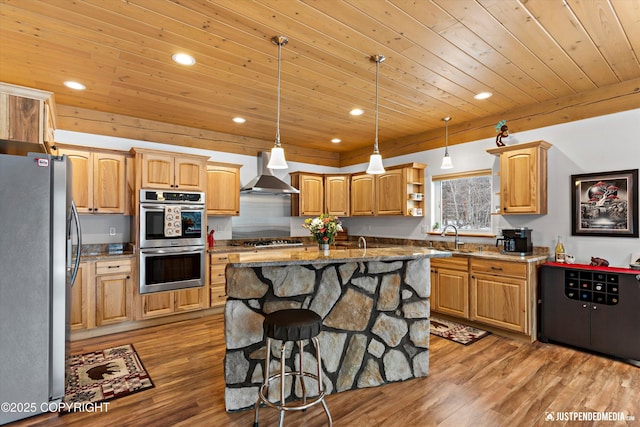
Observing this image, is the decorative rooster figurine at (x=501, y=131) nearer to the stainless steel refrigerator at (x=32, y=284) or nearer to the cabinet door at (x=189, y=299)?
the cabinet door at (x=189, y=299)

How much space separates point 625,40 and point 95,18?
158 inches

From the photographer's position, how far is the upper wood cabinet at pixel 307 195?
5.90 metres

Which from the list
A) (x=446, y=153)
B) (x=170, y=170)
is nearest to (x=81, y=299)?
(x=170, y=170)

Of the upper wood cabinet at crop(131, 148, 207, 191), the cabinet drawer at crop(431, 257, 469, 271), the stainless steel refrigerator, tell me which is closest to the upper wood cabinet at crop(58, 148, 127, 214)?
the upper wood cabinet at crop(131, 148, 207, 191)

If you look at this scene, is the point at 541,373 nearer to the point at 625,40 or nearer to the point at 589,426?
the point at 589,426

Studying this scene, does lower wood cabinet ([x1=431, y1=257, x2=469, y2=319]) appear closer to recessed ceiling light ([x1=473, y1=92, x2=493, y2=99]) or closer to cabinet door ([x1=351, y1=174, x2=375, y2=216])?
cabinet door ([x1=351, y1=174, x2=375, y2=216])

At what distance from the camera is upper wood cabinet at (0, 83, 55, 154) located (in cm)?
276

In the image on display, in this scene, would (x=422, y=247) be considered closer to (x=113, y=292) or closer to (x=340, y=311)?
(x=340, y=311)

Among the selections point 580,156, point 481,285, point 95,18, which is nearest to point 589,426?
point 481,285

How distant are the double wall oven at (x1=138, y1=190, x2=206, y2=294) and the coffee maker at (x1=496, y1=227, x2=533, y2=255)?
391 centimetres

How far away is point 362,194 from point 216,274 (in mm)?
2835

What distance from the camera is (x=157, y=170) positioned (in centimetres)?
422

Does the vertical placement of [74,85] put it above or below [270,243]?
above

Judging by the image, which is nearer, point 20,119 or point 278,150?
point 278,150
